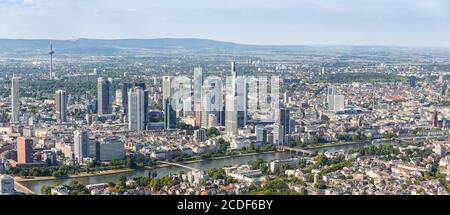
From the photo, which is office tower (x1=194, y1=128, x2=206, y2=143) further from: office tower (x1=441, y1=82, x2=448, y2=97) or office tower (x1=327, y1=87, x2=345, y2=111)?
office tower (x1=441, y1=82, x2=448, y2=97)

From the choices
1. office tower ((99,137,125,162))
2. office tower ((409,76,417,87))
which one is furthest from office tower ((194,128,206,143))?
office tower ((409,76,417,87))

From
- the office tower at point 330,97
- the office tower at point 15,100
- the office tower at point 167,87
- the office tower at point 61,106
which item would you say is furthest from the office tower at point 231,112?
the office tower at point 15,100

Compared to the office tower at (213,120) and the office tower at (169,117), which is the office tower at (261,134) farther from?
the office tower at (169,117)

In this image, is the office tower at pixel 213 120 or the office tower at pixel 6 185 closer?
the office tower at pixel 6 185

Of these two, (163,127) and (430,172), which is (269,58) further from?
(430,172)

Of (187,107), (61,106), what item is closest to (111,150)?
(187,107)
